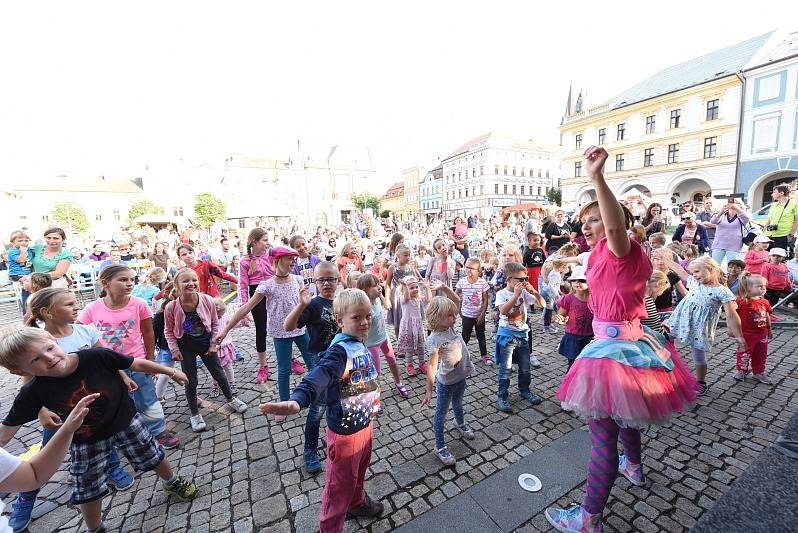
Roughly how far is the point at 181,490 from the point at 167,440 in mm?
1011

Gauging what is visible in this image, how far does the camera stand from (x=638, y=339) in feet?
7.02

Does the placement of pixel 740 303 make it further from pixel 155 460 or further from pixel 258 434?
pixel 155 460

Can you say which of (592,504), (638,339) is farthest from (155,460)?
(638,339)

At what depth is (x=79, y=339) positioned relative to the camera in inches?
108

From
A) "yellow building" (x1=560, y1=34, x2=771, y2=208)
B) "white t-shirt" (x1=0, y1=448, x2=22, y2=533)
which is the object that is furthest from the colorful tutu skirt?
"yellow building" (x1=560, y1=34, x2=771, y2=208)

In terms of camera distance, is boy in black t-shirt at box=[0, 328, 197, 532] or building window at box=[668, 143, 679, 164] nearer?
boy in black t-shirt at box=[0, 328, 197, 532]

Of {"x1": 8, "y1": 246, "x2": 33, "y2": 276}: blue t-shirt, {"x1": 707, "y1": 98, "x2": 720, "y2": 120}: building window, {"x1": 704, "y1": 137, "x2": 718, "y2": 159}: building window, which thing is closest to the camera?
{"x1": 8, "y1": 246, "x2": 33, "y2": 276}: blue t-shirt

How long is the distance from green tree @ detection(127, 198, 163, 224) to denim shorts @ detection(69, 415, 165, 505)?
68649mm

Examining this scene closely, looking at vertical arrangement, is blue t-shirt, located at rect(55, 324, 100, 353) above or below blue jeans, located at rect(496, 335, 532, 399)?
above

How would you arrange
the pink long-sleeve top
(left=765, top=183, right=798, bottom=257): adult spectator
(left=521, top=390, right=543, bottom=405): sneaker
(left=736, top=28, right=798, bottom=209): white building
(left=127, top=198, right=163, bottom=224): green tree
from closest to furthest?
(left=521, top=390, right=543, bottom=405): sneaker, the pink long-sleeve top, (left=765, top=183, right=798, bottom=257): adult spectator, (left=736, top=28, right=798, bottom=209): white building, (left=127, top=198, right=163, bottom=224): green tree

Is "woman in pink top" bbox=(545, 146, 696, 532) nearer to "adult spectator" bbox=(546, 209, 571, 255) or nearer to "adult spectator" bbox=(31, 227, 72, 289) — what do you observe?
"adult spectator" bbox=(546, 209, 571, 255)

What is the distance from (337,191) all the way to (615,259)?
72085mm

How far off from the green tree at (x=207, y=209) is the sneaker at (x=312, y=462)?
5995 centimetres

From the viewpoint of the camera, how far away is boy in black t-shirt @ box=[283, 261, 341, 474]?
10.2 ft
